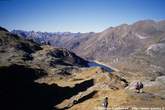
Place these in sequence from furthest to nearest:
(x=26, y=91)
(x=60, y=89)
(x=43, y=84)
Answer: (x=43, y=84) → (x=60, y=89) → (x=26, y=91)

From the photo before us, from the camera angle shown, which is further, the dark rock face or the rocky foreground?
the dark rock face

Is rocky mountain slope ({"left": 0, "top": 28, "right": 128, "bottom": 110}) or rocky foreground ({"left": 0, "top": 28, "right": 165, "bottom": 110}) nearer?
rocky foreground ({"left": 0, "top": 28, "right": 165, "bottom": 110})

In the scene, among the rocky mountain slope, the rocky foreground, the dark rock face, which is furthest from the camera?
the rocky mountain slope

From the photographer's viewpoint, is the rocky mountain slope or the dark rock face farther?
the rocky mountain slope

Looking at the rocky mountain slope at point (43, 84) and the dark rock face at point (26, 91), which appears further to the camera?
the rocky mountain slope at point (43, 84)

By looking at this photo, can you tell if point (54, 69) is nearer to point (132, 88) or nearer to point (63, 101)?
point (63, 101)

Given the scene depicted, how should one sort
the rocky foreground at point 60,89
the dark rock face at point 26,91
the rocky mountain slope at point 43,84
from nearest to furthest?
the rocky foreground at point 60,89 → the dark rock face at point 26,91 → the rocky mountain slope at point 43,84

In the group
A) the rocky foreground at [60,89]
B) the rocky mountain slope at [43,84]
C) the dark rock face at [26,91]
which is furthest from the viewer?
the rocky mountain slope at [43,84]

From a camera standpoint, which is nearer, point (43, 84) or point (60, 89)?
point (60, 89)

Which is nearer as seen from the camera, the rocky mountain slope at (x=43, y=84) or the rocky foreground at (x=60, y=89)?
the rocky foreground at (x=60, y=89)

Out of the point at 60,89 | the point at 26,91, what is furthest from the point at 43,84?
the point at 26,91

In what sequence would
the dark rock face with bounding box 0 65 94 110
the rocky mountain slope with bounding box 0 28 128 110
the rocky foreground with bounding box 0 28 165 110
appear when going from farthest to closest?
the rocky mountain slope with bounding box 0 28 128 110
the dark rock face with bounding box 0 65 94 110
the rocky foreground with bounding box 0 28 165 110

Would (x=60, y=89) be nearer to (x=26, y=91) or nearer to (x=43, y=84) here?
(x=43, y=84)

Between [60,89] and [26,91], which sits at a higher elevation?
[26,91]
